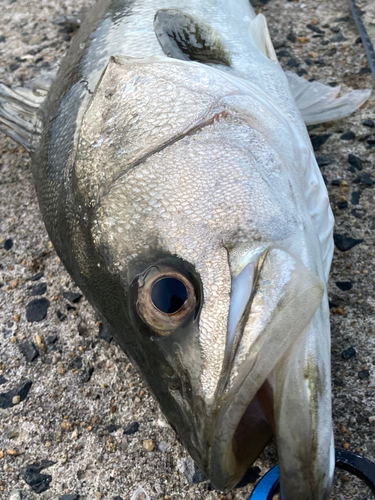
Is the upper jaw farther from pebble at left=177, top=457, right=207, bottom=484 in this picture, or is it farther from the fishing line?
the fishing line

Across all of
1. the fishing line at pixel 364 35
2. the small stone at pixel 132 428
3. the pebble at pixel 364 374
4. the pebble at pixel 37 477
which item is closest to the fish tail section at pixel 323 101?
the fishing line at pixel 364 35

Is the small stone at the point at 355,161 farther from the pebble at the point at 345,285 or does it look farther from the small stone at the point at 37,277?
the small stone at the point at 37,277

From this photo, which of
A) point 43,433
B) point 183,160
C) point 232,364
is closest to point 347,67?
point 183,160

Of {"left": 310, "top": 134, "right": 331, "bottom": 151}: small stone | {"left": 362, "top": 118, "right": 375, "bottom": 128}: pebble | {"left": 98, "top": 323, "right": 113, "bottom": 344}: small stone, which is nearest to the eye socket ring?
{"left": 98, "top": 323, "right": 113, "bottom": 344}: small stone

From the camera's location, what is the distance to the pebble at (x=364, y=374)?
1874 mm

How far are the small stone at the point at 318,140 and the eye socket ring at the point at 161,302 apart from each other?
5.21ft

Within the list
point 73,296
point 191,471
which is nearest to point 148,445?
point 191,471

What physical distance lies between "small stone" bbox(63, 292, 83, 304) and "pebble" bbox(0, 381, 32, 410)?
447mm

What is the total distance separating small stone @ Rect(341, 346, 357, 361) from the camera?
6.35ft

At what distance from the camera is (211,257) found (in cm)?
143

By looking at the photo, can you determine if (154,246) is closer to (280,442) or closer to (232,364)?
(232,364)

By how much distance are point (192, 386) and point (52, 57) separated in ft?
10.6

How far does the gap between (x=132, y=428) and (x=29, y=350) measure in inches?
27.1

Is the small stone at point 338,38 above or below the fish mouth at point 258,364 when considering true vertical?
above
